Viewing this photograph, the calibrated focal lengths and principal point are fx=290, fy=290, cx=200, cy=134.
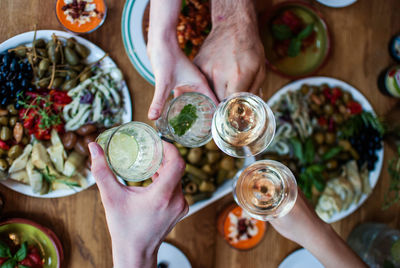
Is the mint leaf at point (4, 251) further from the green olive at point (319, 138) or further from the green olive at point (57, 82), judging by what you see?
the green olive at point (319, 138)

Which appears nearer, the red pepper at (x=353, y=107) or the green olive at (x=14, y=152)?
the green olive at (x=14, y=152)

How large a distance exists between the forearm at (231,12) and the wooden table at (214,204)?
20cm

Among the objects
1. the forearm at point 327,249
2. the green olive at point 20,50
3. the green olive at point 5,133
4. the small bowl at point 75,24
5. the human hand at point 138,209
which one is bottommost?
the forearm at point 327,249

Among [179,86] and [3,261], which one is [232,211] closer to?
[179,86]

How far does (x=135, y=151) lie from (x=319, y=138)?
0.85 meters

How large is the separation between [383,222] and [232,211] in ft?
2.65

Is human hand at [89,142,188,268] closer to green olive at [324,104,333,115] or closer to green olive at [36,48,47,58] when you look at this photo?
green olive at [36,48,47,58]

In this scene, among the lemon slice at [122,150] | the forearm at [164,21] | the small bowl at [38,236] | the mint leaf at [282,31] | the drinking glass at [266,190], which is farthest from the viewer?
the mint leaf at [282,31]

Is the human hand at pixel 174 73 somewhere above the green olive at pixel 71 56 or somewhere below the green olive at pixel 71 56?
below

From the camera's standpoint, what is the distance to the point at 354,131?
1.32m

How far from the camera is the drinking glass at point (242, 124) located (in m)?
0.82

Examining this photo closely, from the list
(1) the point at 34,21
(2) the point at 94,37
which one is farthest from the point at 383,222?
(1) the point at 34,21

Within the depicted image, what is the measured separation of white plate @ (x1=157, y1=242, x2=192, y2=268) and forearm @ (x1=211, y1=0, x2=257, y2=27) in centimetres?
91

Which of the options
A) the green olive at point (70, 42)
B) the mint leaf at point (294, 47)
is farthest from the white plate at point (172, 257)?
the mint leaf at point (294, 47)
